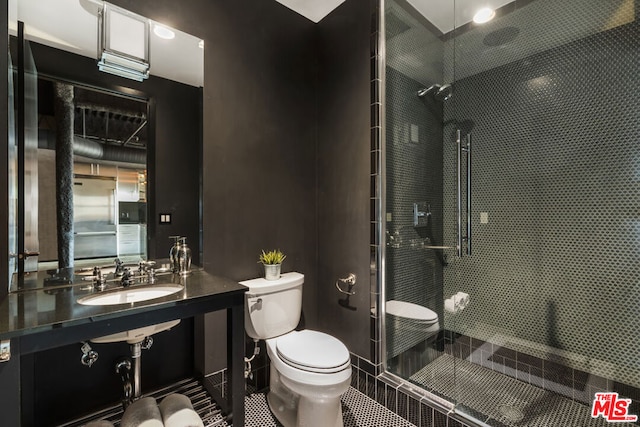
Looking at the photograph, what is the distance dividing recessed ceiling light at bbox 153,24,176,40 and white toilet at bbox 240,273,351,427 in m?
1.45

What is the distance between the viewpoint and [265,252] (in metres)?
1.93

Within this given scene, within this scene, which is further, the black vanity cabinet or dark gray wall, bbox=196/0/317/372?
dark gray wall, bbox=196/0/317/372

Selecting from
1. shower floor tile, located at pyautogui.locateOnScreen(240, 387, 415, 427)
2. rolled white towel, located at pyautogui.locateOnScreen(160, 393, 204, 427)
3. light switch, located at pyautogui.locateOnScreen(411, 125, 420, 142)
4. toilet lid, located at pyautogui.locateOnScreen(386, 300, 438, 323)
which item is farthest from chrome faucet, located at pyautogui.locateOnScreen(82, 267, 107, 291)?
light switch, located at pyautogui.locateOnScreen(411, 125, 420, 142)

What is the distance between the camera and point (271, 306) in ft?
5.51

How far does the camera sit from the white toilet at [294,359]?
1347mm

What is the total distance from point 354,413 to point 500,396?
870mm

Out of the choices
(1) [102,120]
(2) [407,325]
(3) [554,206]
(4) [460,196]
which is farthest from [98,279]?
(3) [554,206]

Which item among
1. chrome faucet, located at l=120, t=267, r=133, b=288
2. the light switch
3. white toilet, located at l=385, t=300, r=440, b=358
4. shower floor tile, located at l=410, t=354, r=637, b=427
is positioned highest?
the light switch

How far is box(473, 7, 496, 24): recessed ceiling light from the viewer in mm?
1794

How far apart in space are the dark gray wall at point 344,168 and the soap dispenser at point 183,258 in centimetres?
94

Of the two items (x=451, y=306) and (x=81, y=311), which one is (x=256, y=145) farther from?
(x=451, y=306)

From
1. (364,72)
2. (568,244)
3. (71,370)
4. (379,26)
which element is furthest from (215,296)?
(568,244)

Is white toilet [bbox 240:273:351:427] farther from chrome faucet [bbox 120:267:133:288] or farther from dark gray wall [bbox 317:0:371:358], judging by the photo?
chrome faucet [bbox 120:267:133:288]

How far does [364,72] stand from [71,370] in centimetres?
227
